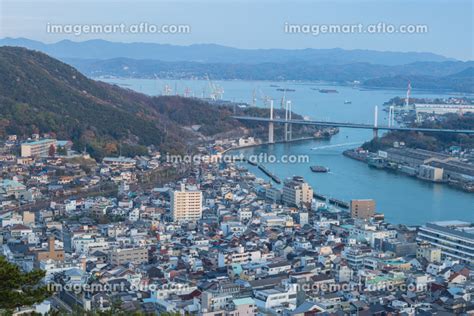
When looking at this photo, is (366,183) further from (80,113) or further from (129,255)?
(129,255)

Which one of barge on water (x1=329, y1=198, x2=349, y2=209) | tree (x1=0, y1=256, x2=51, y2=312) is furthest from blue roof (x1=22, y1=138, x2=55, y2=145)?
tree (x1=0, y1=256, x2=51, y2=312)

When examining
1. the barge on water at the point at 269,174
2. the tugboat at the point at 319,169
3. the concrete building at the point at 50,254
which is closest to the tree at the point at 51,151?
the barge on water at the point at 269,174

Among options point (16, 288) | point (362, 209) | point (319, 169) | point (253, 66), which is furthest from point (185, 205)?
point (253, 66)

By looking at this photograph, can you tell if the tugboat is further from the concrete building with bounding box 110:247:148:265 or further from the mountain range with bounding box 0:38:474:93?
the mountain range with bounding box 0:38:474:93

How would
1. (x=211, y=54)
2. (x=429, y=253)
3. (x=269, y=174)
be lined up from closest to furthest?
1. (x=429, y=253)
2. (x=269, y=174)
3. (x=211, y=54)

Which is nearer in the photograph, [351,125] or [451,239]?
[451,239]

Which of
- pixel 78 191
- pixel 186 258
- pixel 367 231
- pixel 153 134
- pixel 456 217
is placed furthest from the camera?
pixel 153 134

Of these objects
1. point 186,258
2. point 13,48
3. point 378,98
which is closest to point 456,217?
point 186,258

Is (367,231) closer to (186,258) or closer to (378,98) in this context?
(186,258)
